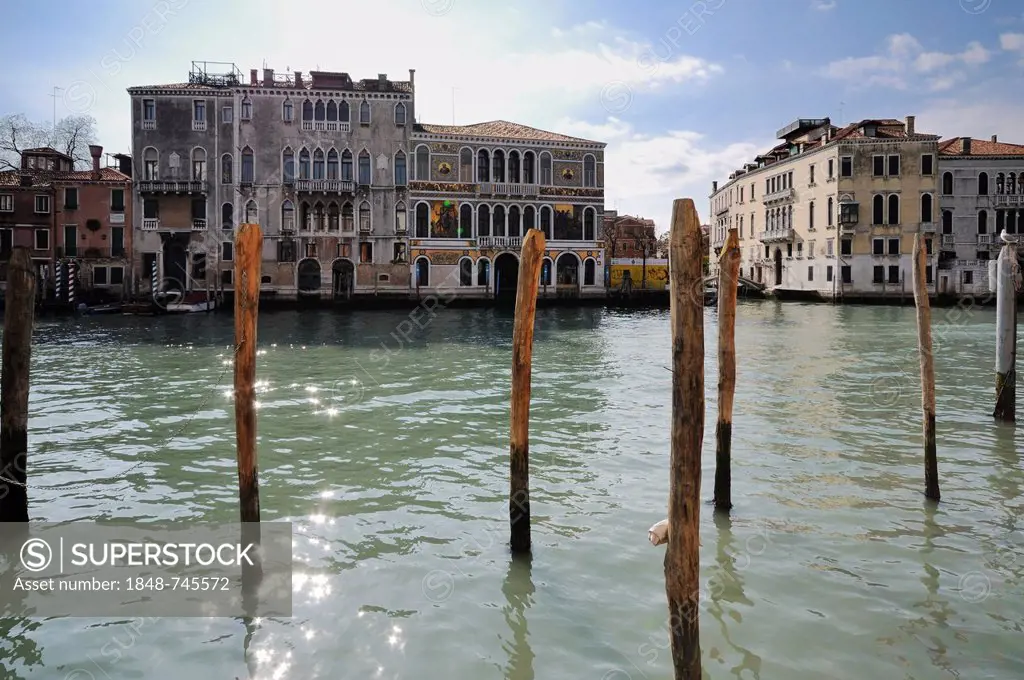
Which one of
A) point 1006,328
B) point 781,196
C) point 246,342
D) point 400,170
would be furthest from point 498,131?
point 246,342

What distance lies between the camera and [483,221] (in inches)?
1307

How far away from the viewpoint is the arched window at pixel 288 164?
31141 mm

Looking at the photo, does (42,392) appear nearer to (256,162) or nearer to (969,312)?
(256,162)

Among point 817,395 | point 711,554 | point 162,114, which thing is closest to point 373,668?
point 711,554

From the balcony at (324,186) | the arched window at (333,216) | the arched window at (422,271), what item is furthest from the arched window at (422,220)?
the arched window at (333,216)

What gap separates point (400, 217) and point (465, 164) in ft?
12.1

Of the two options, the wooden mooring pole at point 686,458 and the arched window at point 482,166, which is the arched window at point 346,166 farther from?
the wooden mooring pole at point 686,458

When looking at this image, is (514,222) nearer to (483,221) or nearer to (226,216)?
(483,221)

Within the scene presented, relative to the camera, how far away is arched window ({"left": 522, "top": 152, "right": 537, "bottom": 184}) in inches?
1323

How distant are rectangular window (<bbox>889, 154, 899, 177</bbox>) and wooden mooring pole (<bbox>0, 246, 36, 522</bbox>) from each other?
118 ft

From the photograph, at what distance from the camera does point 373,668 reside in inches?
137

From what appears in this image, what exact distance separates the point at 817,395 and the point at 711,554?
636cm

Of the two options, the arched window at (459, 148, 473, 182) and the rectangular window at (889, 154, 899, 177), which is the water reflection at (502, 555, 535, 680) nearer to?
the arched window at (459, 148, 473, 182)

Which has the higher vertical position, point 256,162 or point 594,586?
point 256,162
